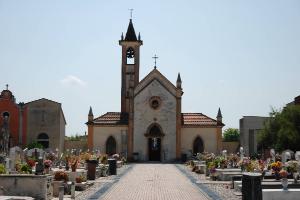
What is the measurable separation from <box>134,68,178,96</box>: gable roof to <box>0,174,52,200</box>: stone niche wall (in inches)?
1435

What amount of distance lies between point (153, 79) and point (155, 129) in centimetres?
516

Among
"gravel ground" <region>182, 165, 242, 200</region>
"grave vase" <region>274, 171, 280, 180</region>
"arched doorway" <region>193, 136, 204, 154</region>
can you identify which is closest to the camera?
"gravel ground" <region>182, 165, 242, 200</region>

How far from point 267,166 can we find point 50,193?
14160mm

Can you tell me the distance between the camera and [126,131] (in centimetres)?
5388

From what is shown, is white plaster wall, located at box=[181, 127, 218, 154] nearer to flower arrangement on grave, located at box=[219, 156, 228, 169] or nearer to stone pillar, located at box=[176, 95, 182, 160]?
stone pillar, located at box=[176, 95, 182, 160]

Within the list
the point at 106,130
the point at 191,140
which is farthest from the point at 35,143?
the point at 191,140

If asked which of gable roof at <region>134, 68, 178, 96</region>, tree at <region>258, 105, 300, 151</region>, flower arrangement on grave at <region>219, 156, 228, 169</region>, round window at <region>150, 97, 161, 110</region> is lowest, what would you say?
flower arrangement on grave at <region>219, 156, 228, 169</region>

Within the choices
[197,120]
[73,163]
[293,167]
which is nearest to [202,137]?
[197,120]

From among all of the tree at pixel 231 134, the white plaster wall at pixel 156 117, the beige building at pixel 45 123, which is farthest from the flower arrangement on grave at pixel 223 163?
the tree at pixel 231 134

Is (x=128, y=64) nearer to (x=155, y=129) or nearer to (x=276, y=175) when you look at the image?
(x=155, y=129)

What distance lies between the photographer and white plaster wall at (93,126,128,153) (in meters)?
53.9

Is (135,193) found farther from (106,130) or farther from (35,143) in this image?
(35,143)

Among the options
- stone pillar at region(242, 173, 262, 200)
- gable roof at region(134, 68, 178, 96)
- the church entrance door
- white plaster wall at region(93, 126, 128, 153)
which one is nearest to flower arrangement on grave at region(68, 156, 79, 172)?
stone pillar at region(242, 173, 262, 200)

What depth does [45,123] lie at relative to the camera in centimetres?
5972
